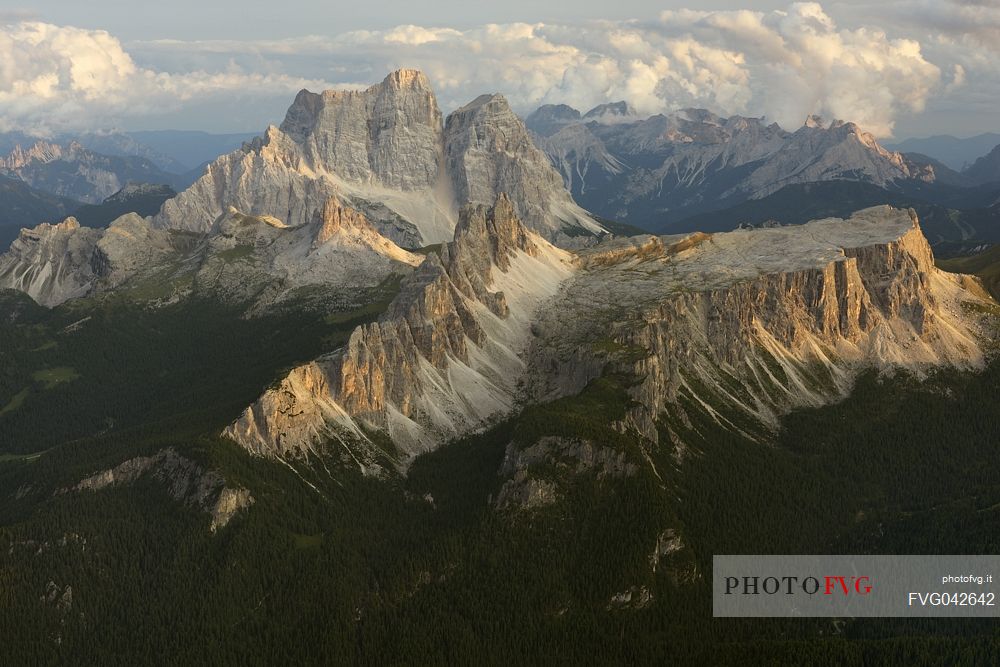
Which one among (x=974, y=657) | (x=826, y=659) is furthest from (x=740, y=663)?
(x=974, y=657)

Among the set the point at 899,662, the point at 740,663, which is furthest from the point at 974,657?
the point at 740,663

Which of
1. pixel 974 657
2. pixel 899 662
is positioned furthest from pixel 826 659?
pixel 974 657

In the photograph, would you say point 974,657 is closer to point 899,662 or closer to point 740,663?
point 899,662

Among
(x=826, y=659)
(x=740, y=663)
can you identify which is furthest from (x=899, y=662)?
(x=740, y=663)

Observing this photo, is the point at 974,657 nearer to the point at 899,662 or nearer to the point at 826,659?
the point at 899,662
